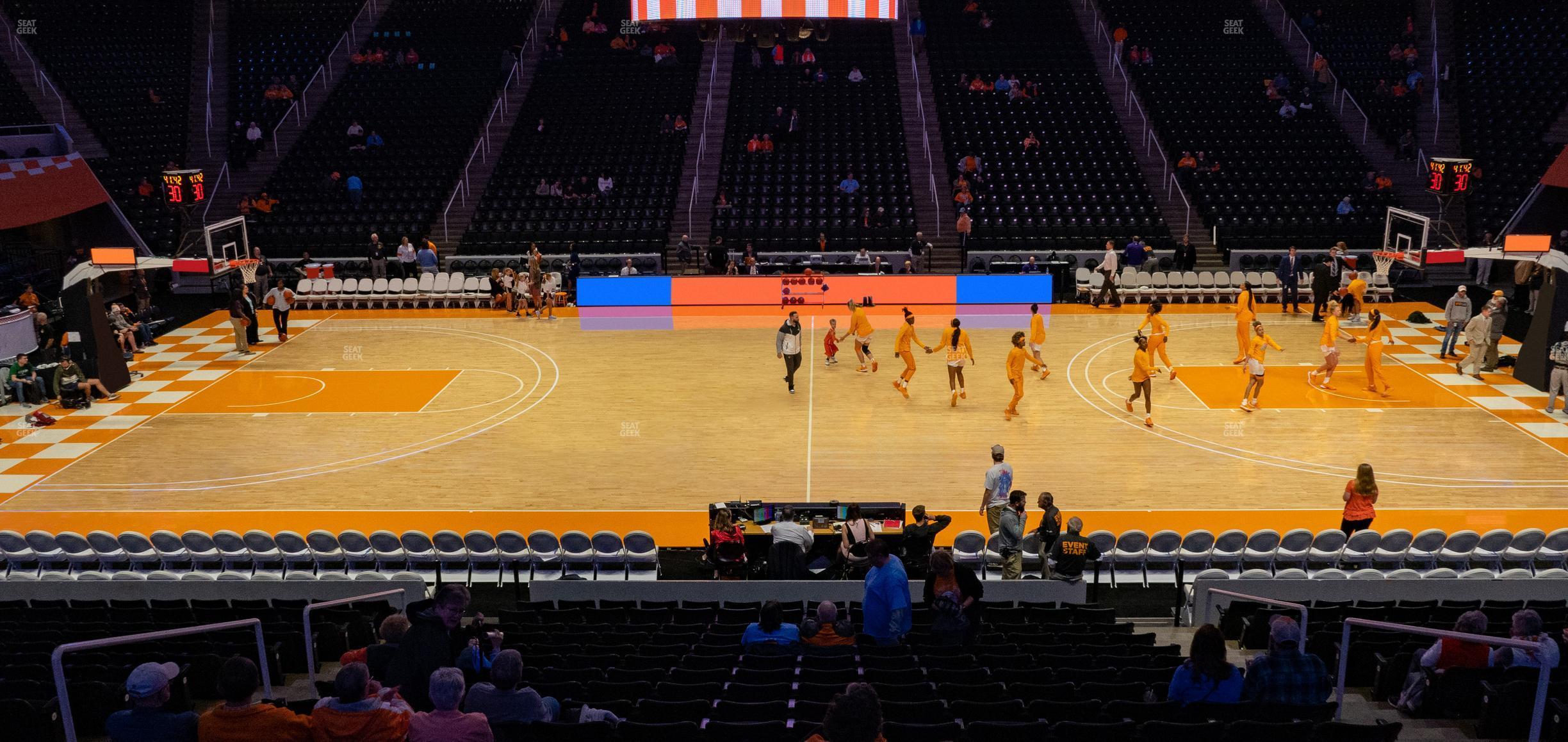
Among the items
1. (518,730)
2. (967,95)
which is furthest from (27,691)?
(967,95)

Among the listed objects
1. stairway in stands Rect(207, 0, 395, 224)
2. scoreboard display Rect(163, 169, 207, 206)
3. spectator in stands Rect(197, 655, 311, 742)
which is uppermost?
stairway in stands Rect(207, 0, 395, 224)

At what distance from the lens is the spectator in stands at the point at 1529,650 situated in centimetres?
765

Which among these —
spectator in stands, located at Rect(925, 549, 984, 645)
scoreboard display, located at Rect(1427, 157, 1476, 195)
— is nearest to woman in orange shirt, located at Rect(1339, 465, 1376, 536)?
spectator in stands, located at Rect(925, 549, 984, 645)

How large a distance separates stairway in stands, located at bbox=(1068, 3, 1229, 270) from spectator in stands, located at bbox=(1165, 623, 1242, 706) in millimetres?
25747

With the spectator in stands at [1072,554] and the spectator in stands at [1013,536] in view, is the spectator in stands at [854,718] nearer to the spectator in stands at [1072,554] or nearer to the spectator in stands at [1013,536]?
the spectator in stands at [1072,554]

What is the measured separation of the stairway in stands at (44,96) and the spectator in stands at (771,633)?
105 ft

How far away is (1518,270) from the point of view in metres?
25.2

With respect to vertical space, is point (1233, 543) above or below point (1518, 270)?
below

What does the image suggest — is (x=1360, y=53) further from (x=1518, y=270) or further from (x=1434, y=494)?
(x=1434, y=494)

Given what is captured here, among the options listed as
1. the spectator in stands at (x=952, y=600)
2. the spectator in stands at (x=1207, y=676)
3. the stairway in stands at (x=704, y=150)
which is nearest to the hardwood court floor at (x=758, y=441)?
the spectator in stands at (x=952, y=600)

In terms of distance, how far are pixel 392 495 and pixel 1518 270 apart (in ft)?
73.6

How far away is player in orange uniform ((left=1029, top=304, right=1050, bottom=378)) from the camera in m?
22.5

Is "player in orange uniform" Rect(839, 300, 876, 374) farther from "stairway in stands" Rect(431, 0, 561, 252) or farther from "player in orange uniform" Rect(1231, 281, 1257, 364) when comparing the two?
"stairway in stands" Rect(431, 0, 561, 252)

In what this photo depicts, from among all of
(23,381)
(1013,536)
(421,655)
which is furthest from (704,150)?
(421,655)
